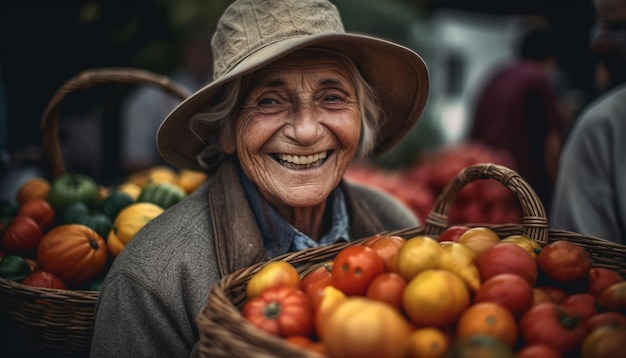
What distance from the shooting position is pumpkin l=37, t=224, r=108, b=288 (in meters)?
2.03

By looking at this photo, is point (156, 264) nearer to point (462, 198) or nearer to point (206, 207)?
point (206, 207)

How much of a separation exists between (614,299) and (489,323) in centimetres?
41

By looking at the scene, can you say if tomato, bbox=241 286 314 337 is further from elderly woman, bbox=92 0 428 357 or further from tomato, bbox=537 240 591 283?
tomato, bbox=537 240 591 283

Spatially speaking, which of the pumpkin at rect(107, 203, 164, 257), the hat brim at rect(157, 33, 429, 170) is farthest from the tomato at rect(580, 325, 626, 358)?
the pumpkin at rect(107, 203, 164, 257)

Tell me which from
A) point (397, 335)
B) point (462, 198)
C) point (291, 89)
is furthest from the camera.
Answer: point (462, 198)

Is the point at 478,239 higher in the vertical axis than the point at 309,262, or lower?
higher

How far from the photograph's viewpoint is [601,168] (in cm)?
263

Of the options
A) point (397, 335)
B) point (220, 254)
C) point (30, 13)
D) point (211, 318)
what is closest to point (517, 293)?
point (397, 335)

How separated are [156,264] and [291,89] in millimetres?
796

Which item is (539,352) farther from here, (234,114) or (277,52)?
(234,114)

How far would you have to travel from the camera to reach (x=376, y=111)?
2342 mm

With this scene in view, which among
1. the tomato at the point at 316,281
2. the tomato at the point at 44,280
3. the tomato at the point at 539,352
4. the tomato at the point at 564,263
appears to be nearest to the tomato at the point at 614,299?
the tomato at the point at 564,263

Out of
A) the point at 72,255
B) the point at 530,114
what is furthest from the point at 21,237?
the point at 530,114

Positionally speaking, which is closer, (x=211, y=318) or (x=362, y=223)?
(x=211, y=318)
